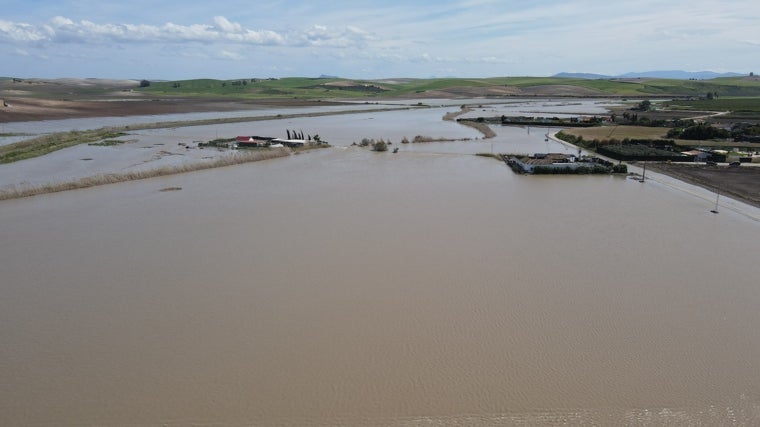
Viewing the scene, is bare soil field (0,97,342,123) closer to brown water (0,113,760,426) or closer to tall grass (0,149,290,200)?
tall grass (0,149,290,200)

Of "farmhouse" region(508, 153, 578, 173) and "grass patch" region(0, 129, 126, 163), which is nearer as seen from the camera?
"farmhouse" region(508, 153, 578, 173)

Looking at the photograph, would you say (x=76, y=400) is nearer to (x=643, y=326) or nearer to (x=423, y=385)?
→ (x=423, y=385)

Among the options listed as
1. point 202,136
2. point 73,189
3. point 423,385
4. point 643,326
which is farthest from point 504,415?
point 202,136

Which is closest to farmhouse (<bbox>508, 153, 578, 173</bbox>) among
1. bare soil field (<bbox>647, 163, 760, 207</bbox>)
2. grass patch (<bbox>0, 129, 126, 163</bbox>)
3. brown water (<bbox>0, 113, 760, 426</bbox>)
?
bare soil field (<bbox>647, 163, 760, 207</bbox>)

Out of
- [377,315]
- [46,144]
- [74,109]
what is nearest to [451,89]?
[74,109]

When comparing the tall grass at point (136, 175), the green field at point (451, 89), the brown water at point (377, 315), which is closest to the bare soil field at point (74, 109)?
the green field at point (451, 89)
